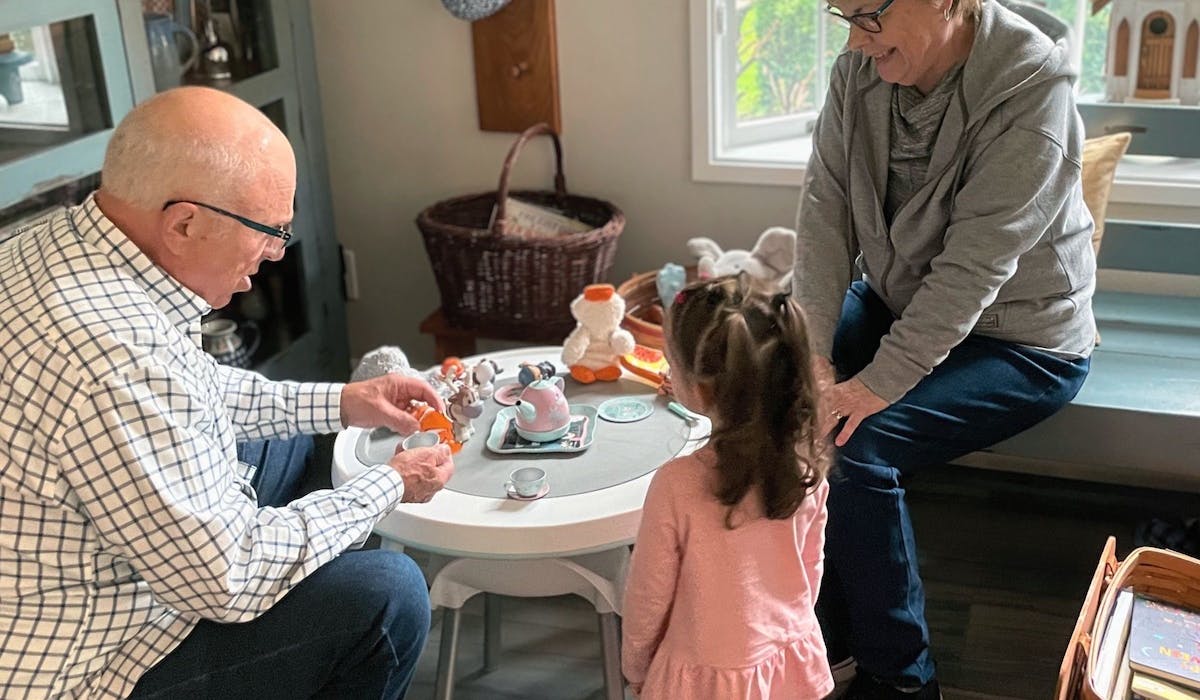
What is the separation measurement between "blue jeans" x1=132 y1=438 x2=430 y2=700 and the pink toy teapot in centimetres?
36

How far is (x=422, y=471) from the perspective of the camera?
1.60m

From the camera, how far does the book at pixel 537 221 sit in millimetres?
2705

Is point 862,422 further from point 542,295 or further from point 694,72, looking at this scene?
point 694,72

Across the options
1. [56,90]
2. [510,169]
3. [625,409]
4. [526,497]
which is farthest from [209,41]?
[526,497]

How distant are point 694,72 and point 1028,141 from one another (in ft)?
3.33

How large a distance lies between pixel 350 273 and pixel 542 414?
4.58 ft

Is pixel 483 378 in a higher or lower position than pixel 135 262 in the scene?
lower

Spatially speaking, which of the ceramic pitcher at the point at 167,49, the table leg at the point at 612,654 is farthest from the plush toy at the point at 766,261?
the ceramic pitcher at the point at 167,49

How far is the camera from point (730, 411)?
1.40m

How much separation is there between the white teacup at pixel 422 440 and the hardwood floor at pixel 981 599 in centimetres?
50

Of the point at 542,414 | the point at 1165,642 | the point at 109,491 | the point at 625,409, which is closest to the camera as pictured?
the point at 109,491

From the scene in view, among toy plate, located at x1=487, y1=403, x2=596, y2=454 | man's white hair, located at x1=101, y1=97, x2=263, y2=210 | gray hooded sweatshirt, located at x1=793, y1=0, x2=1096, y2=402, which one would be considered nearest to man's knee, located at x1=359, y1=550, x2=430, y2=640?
toy plate, located at x1=487, y1=403, x2=596, y2=454

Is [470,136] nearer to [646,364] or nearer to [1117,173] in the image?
[646,364]

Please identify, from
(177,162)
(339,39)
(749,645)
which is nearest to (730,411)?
(749,645)
